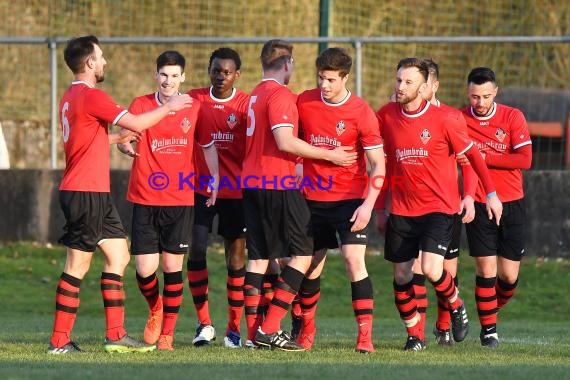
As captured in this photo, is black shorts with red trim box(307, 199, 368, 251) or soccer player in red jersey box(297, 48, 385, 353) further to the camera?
black shorts with red trim box(307, 199, 368, 251)

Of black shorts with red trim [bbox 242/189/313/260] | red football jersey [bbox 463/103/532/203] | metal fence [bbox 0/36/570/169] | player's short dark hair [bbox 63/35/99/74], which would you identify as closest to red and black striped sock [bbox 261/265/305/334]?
black shorts with red trim [bbox 242/189/313/260]

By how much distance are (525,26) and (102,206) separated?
9984mm

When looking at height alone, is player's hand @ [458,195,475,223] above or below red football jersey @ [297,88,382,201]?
below

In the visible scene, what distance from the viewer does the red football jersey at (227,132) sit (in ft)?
37.6

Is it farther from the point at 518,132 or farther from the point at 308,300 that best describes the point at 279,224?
the point at 518,132

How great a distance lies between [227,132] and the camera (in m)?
11.5

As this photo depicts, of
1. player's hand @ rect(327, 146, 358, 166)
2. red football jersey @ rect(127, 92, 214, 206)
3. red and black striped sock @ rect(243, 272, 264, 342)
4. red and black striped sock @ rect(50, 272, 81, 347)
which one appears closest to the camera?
red and black striped sock @ rect(50, 272, 81, 347)

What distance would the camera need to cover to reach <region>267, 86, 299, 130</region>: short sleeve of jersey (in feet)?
33.6

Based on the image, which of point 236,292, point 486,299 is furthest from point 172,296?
point 486,299

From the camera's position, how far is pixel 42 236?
57.8ft

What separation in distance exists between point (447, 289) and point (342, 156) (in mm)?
1561

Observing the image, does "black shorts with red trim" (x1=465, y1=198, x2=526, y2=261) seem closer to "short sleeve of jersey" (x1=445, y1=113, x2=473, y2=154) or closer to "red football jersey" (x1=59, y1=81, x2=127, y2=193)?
"short sleeve of jersey" (x1=445, y1=113, x2=473, y2=154)

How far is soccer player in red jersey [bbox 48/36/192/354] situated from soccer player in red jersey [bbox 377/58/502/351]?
179 cm

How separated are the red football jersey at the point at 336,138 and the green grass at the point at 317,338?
4.05 ft
